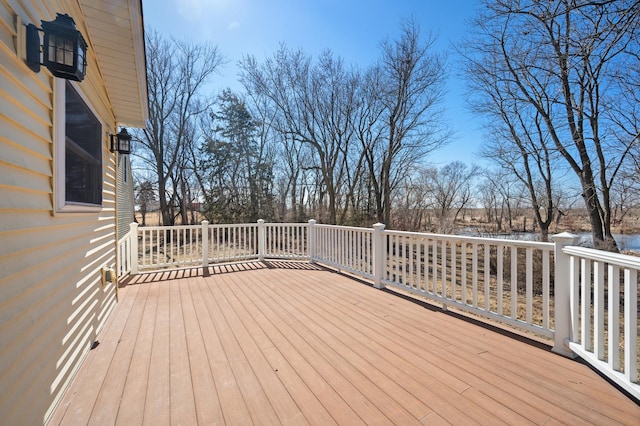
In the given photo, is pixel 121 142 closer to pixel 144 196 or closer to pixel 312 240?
pixel 312 240

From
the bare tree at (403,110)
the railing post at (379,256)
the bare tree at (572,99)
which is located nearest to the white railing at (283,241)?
the railing post at (379,256)

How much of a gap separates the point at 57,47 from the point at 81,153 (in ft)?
3.88

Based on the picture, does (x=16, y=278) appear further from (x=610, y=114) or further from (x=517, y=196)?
(x=517, y=196)

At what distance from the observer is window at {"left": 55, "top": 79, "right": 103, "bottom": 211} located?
189 centimetres

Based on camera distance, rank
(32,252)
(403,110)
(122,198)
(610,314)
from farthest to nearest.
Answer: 1. (403,110)
2. (122,198)
3. (610,314)
4. (32,252)

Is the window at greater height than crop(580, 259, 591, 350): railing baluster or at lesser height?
greater

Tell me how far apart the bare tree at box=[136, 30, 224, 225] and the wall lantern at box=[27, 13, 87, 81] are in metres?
14.0

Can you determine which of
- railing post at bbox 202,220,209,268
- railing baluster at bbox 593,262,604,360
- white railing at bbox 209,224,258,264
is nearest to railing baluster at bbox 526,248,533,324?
railing baluster at bbox 593,262,604,360

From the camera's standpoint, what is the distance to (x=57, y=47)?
156cm

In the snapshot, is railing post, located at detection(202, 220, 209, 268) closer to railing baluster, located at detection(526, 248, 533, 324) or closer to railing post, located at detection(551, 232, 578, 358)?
railing baluster, located at detection(526, 248, 533, 324)

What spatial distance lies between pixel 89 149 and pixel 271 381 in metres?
2.74

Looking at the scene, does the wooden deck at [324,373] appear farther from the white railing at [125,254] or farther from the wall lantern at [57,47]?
the wall lantern at [57,47]

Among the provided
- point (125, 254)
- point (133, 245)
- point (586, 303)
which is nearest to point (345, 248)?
point (586, 303)

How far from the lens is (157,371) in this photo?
2.03 m
